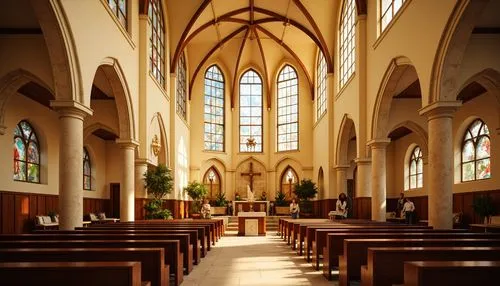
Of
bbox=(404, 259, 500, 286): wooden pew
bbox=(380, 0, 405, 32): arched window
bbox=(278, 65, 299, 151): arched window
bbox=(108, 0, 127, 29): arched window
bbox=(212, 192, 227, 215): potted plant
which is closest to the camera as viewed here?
bbox=(404, 259, 500, 286): wooden pew

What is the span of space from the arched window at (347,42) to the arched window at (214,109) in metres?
12.4

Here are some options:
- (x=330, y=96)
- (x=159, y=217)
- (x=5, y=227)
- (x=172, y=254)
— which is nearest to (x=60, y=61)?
(x=172, y=254)

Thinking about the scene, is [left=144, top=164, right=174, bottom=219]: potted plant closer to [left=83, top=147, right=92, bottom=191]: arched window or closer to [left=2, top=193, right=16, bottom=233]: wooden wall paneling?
[left=83, top=147, right=92, bottom=191]: arched window

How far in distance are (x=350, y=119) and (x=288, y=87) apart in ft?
41.9

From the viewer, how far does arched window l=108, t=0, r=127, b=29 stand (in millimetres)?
16163

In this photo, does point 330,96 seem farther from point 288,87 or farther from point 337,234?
point 337,234

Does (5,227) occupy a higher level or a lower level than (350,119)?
lower

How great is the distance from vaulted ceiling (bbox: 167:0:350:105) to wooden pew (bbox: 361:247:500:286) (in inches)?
802

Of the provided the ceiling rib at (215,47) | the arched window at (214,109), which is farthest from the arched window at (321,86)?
the arched window at (214,109)

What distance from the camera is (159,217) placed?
20609 millimetres

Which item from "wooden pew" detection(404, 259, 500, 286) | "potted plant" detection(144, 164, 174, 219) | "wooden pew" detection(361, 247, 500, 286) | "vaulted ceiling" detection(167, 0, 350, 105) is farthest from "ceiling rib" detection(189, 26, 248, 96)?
"wooden pew" detection(404, 259, 500, 286)

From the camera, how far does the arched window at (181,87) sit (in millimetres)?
28672

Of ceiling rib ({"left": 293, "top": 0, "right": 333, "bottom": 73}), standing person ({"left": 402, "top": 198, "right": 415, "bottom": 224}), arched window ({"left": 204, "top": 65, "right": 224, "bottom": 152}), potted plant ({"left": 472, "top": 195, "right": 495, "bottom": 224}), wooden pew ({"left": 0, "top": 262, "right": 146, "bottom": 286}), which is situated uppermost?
ceiling rib ({"left": 293, "top": 0, "right": 333, "bottom": 73})

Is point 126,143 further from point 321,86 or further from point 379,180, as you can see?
point 321,86
